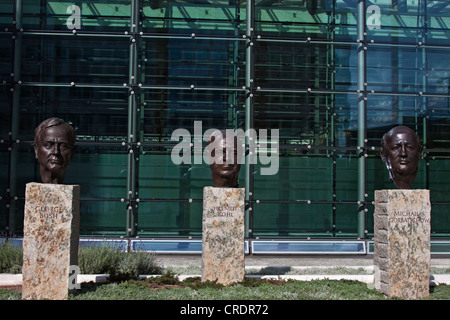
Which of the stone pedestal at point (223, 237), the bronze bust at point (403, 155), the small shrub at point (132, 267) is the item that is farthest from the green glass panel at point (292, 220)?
the bronze bust at point (403, 155)

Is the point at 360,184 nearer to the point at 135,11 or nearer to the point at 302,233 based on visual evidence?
the point at 302,233

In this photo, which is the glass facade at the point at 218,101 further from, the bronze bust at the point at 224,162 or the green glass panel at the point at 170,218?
the bronze bust at the point at 224,162

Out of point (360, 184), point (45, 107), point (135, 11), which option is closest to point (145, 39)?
point (135, 11)

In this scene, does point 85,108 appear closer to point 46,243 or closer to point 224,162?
point 224,162

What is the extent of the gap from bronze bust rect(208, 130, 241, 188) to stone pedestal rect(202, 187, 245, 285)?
0.21 meters

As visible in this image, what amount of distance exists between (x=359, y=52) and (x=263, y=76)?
236 centimetres

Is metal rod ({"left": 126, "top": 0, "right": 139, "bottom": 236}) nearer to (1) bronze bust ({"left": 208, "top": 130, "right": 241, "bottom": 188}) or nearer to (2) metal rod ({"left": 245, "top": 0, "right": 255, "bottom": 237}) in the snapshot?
(2) metal rod ({"left": 245, "top": 0, "right": 255, "bottom": 237})

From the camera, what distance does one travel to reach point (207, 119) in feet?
44.1

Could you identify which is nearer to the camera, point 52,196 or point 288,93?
point 52,196

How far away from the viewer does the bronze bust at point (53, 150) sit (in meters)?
7.65

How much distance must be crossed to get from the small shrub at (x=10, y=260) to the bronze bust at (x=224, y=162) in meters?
3.55

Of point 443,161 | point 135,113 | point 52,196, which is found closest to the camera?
point 52,196

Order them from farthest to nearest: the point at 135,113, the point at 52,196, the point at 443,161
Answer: the point at 443,161, the point at 135,113, the point at 52,196

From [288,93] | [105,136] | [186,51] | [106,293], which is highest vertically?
[186,51]
